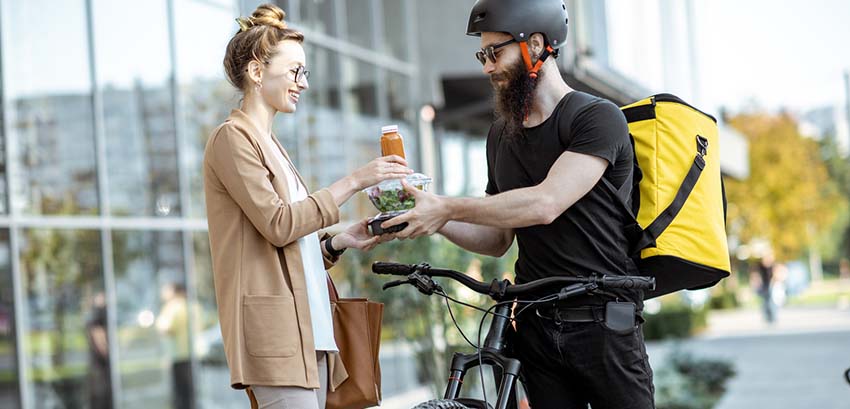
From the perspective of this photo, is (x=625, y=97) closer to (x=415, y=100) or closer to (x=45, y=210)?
(x=415, y=100)

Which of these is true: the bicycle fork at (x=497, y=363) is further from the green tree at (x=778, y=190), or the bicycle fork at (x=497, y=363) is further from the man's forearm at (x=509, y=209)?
the green tree at (x=778, y=190)

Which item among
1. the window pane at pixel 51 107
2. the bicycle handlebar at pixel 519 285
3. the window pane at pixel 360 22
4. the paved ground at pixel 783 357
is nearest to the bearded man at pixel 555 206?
the bicycle handlebar at pixel 519 285

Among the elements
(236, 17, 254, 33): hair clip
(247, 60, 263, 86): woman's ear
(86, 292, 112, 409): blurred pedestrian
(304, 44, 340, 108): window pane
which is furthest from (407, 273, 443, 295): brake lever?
(304, 44, 340, 108): window pane

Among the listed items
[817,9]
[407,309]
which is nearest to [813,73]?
[817,9]

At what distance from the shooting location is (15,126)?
9.02 metres

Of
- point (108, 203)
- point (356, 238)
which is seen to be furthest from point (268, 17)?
point (108, 203)

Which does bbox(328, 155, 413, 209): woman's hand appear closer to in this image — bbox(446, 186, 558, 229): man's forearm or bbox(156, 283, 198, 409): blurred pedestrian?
bbox(446, 186, 558, 229): man's forearm

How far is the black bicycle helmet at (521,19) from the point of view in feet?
11.0

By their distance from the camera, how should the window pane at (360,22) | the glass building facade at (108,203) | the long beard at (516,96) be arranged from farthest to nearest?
the window pane at (360,22) → the glass building facade at (108,203) → the long beard at (516,96)

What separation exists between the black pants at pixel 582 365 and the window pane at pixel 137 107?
23.7 feet

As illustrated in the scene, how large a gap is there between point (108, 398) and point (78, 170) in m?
1.94

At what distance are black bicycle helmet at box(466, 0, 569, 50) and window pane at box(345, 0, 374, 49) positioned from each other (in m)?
11.6

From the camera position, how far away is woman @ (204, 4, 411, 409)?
3092 millimetres

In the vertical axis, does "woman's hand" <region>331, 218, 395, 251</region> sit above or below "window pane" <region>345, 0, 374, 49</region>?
below
